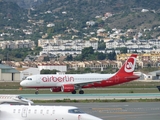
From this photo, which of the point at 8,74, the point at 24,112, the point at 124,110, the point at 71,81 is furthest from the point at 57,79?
the point at 8,74

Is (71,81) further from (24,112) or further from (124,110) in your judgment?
(24,112)

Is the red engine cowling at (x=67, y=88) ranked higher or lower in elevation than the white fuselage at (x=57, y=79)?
lower

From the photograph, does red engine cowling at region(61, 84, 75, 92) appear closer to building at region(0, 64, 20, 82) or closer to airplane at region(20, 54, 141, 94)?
airplane at region(20, 54, 141, 94)

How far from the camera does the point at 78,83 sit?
93312mm

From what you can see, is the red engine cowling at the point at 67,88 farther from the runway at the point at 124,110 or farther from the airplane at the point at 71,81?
the runway at the point at 124,110

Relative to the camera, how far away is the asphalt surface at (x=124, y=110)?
55.2 meters

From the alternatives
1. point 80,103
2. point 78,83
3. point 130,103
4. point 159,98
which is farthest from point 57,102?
point 78,83

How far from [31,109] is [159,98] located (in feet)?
110

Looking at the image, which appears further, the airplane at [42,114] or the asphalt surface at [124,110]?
the asphalt surface at [124,110]

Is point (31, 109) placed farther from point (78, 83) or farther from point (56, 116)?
point (78, 83)

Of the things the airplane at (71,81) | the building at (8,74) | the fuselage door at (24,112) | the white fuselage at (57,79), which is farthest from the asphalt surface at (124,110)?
the building at (8,74)

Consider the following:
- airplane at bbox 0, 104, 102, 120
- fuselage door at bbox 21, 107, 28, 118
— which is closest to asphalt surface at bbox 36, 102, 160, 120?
airplane at bbox 0, 104, 102, 120

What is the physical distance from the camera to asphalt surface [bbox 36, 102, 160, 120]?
55.2 meters

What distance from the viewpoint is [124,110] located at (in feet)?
200
